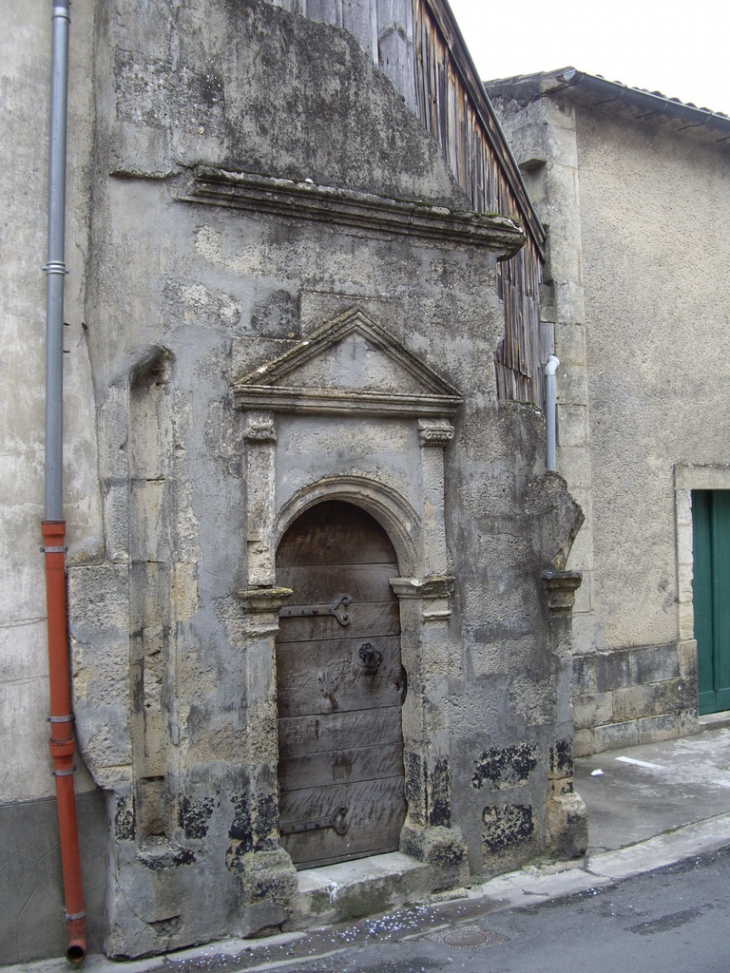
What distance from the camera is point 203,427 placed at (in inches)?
176

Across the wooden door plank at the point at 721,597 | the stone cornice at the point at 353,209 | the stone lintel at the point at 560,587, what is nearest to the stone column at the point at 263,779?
the stone lintel at the point at 560,587

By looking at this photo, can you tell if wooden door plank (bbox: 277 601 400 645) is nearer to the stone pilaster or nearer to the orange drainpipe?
the stone pilaster

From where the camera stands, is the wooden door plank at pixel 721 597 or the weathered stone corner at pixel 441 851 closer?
the weathered stone corner at pixel 441 851

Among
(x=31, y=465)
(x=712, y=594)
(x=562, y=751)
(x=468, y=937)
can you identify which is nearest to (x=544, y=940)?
(x=468, y=937)

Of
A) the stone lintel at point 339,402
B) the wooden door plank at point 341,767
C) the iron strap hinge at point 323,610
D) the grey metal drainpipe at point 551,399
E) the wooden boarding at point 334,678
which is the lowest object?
the wooden door plank at point 341,767

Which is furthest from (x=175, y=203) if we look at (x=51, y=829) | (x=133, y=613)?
(x=51, y=829)

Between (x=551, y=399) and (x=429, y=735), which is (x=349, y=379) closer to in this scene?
(x=429, y=735)

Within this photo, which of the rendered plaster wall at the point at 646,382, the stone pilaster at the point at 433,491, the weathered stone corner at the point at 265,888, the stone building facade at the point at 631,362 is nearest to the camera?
the weathered stone corner at the point at 265,888

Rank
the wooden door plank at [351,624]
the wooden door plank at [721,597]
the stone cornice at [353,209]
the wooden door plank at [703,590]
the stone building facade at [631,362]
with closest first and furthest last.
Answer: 1. the stone cornice at [353,209]
2. the wooden door plank at [351,624]
3. the stone building facade at [631,362]
4. the wooden door plank at [703,590]
5. the wooden door plank at [721,597]

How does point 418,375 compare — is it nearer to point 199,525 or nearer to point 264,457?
point 264,457

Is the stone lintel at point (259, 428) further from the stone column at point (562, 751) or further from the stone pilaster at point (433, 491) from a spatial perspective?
the stone column at point (562, 751)

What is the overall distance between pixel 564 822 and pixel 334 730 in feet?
5.05

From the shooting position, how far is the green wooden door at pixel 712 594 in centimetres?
919

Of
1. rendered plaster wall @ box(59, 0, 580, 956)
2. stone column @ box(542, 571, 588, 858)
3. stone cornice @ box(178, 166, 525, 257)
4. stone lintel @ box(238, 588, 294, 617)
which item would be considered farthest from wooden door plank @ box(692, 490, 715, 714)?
stone lintel @ box(238, 588, 294, 617)
